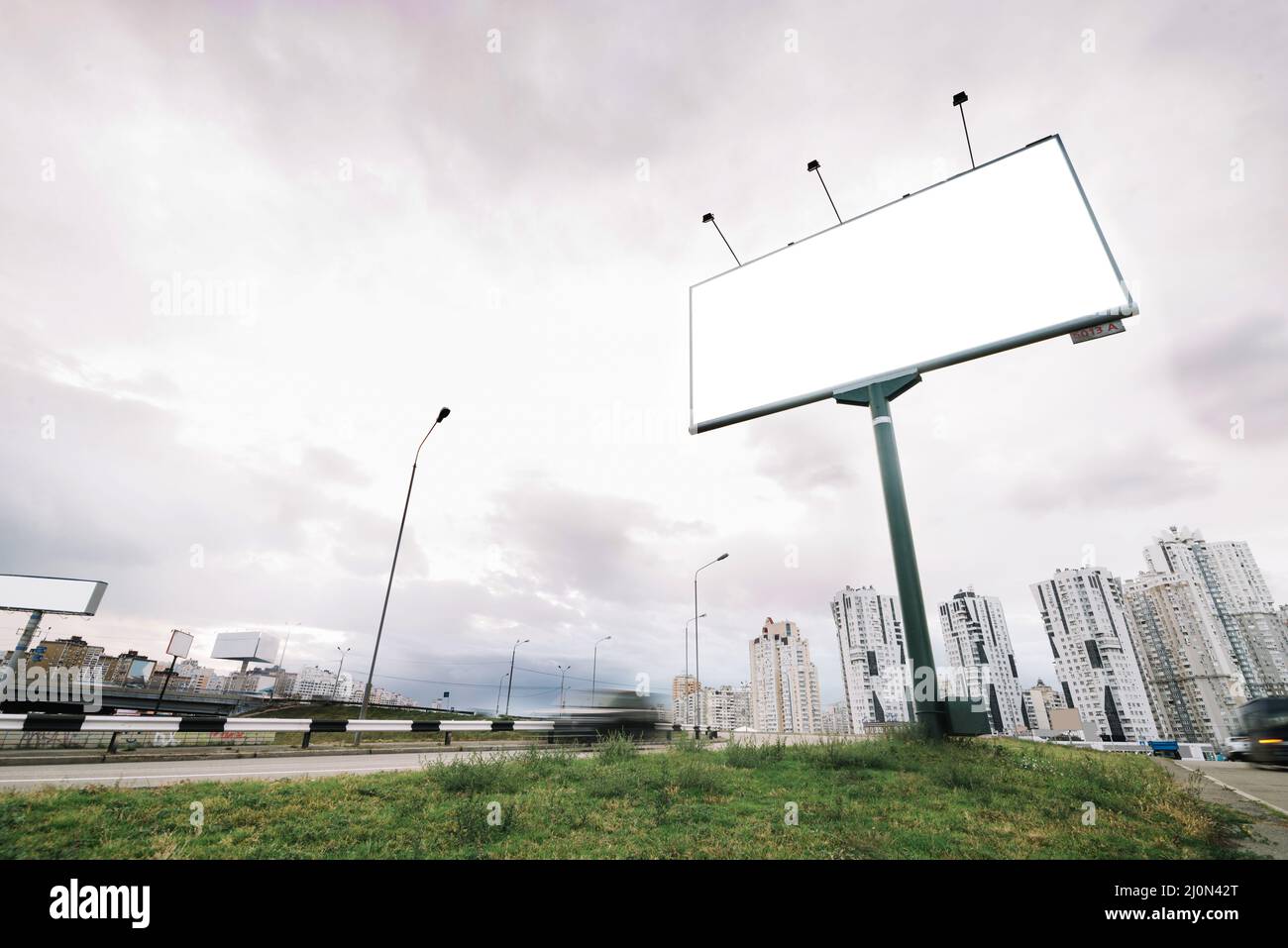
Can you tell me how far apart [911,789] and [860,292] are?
1071 centimetres

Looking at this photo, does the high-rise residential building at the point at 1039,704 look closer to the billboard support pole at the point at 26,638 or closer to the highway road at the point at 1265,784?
the highway road at the point at 1265,784

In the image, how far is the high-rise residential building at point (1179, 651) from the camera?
90.1 m

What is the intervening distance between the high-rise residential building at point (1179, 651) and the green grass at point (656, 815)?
398 ft

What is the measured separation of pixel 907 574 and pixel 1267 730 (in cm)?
1263

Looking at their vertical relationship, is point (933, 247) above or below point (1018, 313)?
above

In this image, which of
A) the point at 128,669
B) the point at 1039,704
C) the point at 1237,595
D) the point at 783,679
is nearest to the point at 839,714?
the point at 783,679

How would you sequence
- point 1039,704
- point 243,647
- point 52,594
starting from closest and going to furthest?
point 52,594
point 243,647
point 1039,704

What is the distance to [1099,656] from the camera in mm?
97438

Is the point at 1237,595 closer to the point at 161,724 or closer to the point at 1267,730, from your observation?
the point at 1267,730

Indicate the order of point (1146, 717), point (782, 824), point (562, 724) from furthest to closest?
point (1146, 717), point (562, 724), point (782, 824)

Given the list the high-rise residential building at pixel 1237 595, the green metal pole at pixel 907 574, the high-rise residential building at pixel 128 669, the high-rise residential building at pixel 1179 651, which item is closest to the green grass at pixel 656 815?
the green metal pole at pixel 907 574
